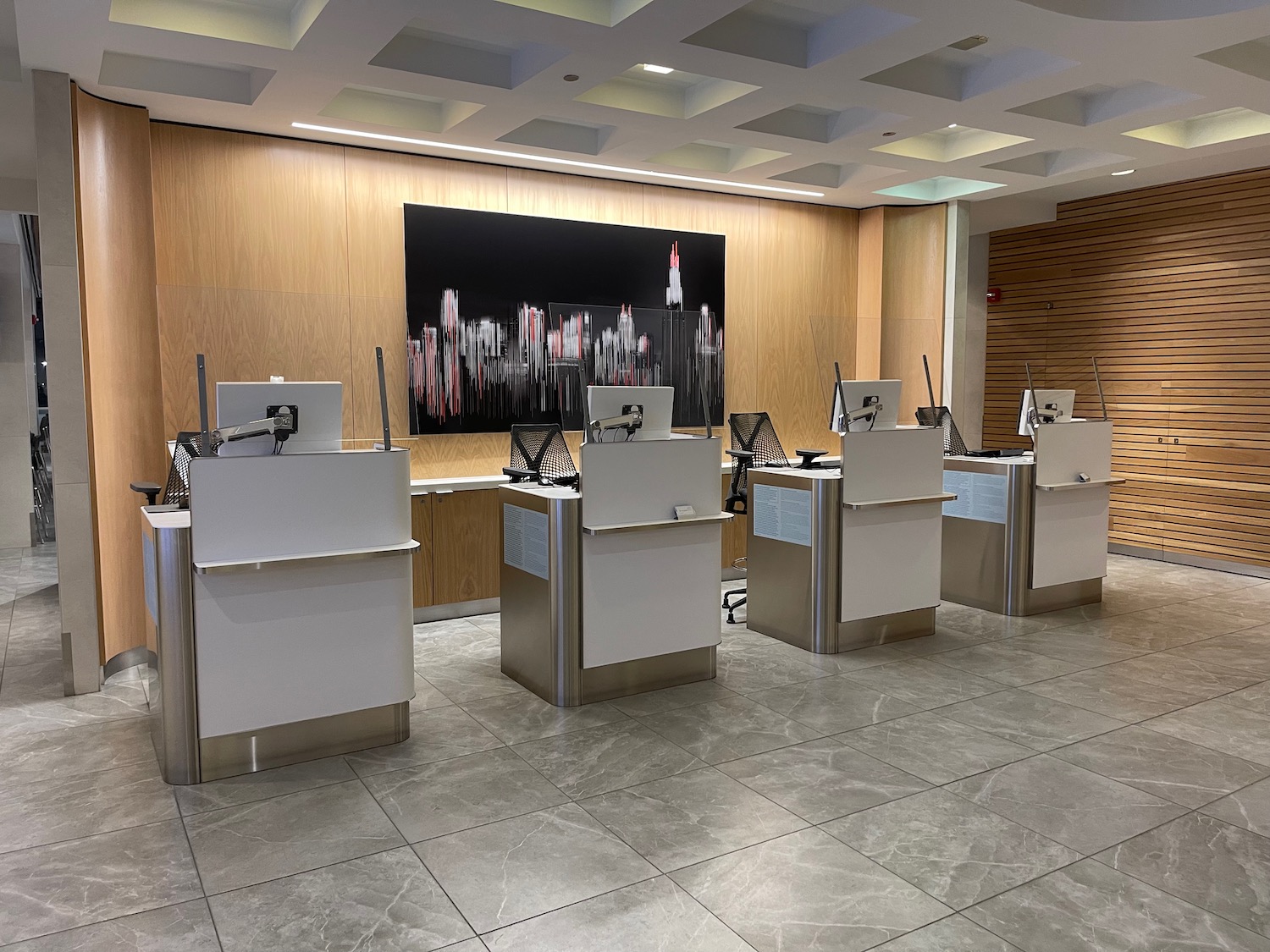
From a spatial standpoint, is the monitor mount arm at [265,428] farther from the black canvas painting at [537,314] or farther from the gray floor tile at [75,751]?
the black canvas painting at [537,314]

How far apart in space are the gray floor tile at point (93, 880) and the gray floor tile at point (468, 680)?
1722 millimetres

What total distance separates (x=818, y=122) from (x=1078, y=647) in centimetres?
382

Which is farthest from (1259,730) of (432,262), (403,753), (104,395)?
(104,395)

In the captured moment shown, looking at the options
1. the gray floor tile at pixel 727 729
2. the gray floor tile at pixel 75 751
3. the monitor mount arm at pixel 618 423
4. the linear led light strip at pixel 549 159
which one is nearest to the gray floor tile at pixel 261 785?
the gray floor tile at pixel 75 751

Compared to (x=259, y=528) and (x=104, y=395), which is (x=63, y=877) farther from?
(x=104, y=395)

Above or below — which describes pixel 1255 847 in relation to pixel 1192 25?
below

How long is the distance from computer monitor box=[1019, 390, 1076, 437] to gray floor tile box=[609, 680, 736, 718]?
3.20 metres

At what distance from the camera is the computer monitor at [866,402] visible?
227 inches

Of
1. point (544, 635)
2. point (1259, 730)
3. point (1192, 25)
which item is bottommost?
point (1259, 730)

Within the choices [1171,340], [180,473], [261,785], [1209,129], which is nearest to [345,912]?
[261,785]

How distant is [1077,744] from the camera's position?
420 cm

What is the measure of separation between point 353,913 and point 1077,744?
317 centimetres

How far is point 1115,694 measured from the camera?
4.91 metres

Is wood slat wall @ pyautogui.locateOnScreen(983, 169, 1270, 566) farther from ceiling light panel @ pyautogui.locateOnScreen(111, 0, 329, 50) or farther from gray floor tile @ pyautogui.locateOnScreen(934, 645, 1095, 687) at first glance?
ceiling light panel @ pyautogui.locateOnScreen(111, 0, 329, 50)
